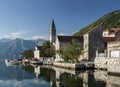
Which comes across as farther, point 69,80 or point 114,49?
point 114,49

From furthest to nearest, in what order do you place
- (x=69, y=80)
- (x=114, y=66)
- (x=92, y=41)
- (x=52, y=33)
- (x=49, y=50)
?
(x=52, y=33) < (x=49, y=50) < (x=92, y=41) < (x=114, y=66) < (x=69, y=80)

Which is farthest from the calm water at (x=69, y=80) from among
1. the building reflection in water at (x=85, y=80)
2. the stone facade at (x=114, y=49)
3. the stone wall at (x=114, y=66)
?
the stone facade at (x=114, y=49)

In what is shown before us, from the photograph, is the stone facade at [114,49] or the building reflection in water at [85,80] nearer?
the building reflection in water at [85,80]

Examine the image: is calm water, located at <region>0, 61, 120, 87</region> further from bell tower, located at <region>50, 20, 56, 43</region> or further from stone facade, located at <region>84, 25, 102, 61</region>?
bell tower, located at <region>50, 20, 56, 43</region>

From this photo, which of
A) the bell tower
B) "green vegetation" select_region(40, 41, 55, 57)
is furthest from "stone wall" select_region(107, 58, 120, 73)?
the bell tower

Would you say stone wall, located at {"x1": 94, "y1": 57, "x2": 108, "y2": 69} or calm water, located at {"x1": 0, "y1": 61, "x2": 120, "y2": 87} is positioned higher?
stone wall, located at {"x1": 94, "y1": 57, "x2": 108, "y2": 69}

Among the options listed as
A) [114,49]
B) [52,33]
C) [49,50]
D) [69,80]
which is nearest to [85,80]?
[69,80]

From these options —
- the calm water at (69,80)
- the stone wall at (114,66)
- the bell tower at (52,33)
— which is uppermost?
the bell tower at (52,33)

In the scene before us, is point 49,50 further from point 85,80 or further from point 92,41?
point 85,80

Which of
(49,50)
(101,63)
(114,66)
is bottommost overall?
(114,66)

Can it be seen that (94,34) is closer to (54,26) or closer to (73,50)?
(73,50)

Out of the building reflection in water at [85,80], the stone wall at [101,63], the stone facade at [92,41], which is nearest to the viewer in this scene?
the building reflection in water at [85,80]

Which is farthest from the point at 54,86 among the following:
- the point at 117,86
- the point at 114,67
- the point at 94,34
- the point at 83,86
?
the point at 94,34

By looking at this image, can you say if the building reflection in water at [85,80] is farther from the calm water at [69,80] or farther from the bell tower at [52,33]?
the bell tower at [52,33]
